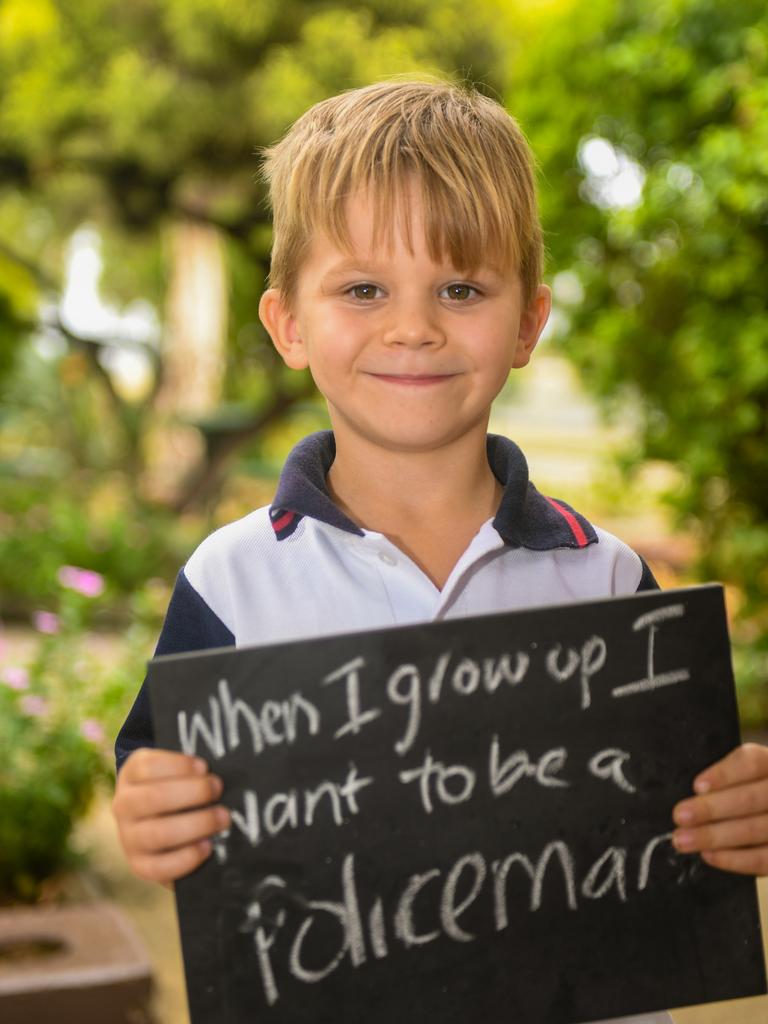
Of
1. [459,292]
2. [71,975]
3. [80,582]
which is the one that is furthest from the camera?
[80,582]

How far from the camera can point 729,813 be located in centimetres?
133

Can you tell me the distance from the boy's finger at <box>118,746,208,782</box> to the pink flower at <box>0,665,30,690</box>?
11.0 ft

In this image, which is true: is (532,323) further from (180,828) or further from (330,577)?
(180,828)

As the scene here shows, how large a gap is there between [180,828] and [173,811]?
0.02 meters

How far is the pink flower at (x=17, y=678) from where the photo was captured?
4.48 meters

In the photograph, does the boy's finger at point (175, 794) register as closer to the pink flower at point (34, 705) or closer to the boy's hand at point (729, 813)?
the boy's hand at point (729, 813)

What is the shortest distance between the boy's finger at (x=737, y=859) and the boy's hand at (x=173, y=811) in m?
0.48

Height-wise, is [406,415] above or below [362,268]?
below

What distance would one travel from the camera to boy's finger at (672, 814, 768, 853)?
133 cm

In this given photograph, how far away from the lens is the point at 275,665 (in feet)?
4.10

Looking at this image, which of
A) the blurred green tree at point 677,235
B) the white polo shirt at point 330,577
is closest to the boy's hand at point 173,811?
the white polo shirt at point 330,577

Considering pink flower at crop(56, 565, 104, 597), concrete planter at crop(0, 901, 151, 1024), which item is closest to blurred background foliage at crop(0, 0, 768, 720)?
pink flower at crop(56, 565, 104, 597)

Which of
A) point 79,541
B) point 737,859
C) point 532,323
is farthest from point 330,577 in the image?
point 79,541

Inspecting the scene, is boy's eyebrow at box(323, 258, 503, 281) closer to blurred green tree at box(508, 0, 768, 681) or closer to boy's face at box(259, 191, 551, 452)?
boy's face at box(259, 191, 551, 452)
